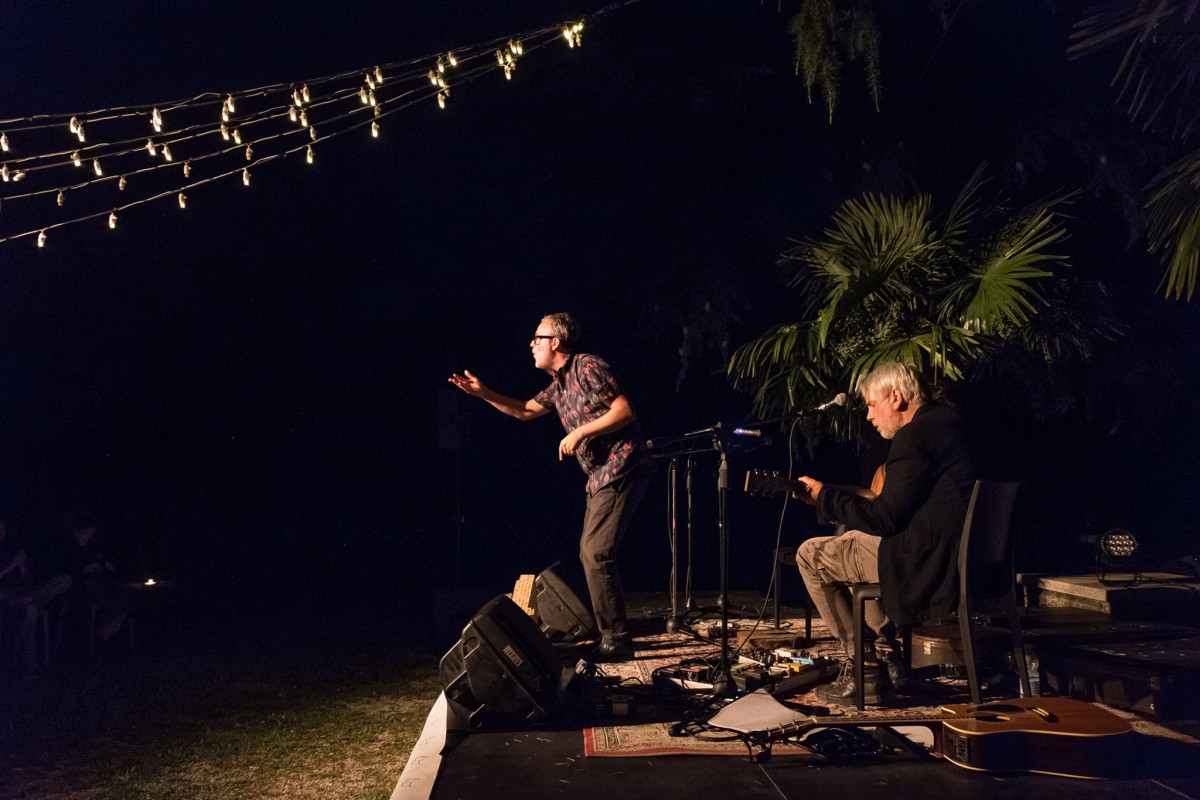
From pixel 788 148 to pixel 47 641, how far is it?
278 inches

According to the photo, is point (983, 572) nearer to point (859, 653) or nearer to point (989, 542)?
point (989, 542)

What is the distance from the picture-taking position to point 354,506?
31.0 ft

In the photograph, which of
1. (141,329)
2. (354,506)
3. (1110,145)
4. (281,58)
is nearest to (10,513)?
(141,329)

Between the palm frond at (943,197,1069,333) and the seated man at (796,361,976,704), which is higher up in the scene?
the palm frond at (943,197,1069,333)

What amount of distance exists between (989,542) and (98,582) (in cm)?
554

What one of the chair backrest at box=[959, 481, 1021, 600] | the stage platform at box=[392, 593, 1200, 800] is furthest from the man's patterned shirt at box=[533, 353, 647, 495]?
the chair backrest at box=[959, 481, 1021, 600]

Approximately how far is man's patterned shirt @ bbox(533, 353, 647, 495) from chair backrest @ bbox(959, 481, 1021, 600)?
169 cm

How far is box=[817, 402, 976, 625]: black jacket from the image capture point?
350 cm

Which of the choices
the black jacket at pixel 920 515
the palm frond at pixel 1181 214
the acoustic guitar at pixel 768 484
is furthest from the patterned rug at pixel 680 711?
the palm frond at pixel 1181 214

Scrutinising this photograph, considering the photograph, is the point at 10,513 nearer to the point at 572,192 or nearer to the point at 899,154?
the point at 572,192

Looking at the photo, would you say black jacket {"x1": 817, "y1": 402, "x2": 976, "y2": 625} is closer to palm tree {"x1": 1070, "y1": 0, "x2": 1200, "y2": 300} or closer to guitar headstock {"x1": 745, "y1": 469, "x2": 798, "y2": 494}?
guitar headstock {"x1": 745, "y1": 469, "x2": 798, "y2": 494}

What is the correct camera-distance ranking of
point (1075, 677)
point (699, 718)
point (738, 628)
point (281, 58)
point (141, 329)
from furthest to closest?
point (281, 58), point (141, 329), point (738, 628), point (1075, 677), point (699, 718)

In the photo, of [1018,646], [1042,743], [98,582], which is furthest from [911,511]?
[98,582]

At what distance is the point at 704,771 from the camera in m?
2.88
